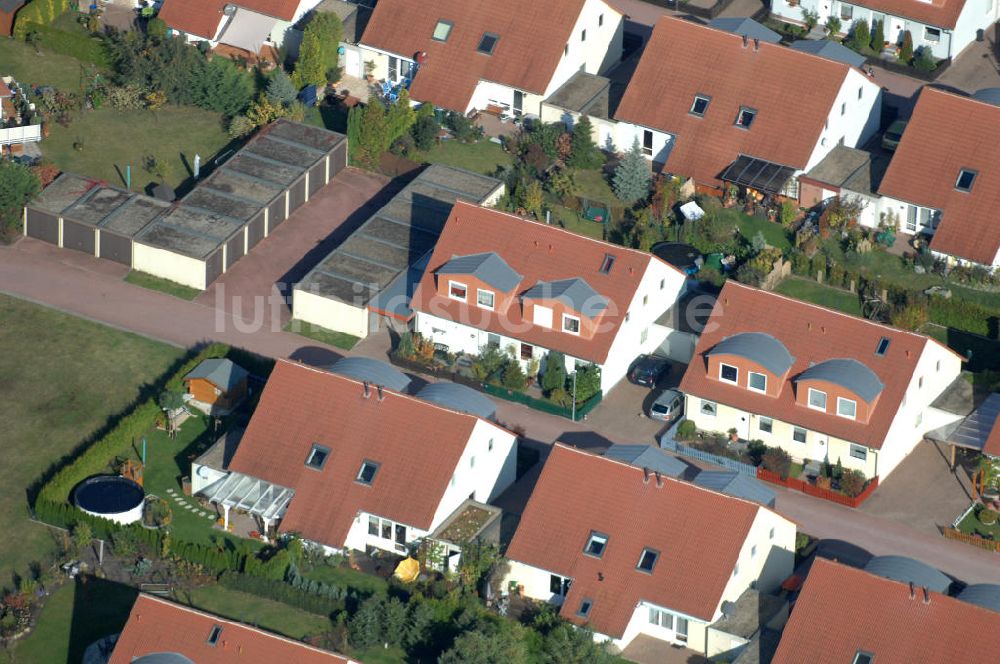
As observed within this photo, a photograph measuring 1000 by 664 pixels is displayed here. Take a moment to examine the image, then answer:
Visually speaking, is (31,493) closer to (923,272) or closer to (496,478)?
(496,478)

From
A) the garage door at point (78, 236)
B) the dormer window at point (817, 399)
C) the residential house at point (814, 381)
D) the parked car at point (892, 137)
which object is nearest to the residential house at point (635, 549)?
the residential house at point (814, 381)

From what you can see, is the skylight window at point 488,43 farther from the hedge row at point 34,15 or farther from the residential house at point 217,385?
the residential house at point 217,385

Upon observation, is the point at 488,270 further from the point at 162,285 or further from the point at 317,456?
the point at 162,285

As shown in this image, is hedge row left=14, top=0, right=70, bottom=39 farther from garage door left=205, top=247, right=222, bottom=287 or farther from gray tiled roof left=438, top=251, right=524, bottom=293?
gray tiled roof left=438, top=251, right=524, bottom=293

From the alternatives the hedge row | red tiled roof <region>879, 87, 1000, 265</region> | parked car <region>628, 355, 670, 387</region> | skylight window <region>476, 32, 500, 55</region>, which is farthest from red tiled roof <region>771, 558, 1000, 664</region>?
the hedge row

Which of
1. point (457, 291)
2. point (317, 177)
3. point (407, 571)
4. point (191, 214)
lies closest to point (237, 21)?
point (317, 177)

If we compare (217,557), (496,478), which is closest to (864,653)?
(496,478)
